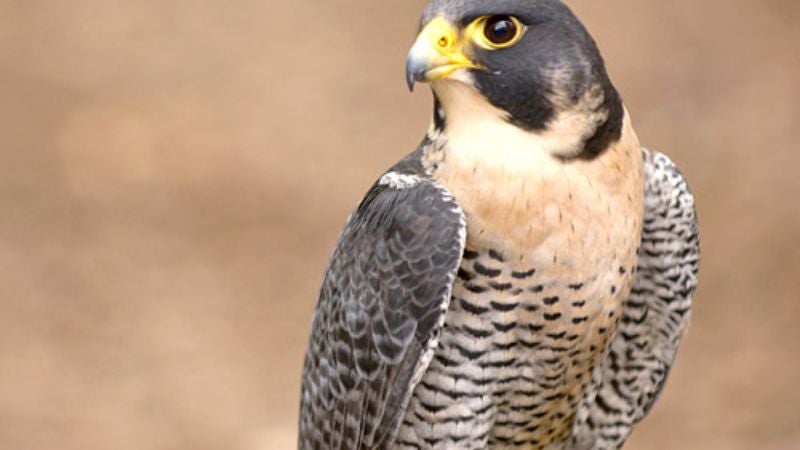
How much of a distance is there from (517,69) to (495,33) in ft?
0.33

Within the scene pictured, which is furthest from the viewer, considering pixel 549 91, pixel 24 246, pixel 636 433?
pixel 24 246

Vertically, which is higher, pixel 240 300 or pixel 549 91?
pixel 240 300

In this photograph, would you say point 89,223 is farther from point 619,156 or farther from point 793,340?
point 619,156

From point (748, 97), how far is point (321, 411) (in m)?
5.52

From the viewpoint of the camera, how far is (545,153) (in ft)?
12.4

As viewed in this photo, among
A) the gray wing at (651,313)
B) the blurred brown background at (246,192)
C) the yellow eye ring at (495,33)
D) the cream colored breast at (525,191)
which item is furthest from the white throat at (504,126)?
the blurred brown background at (246,192)

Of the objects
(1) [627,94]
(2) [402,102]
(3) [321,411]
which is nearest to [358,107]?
(2) [402,102]

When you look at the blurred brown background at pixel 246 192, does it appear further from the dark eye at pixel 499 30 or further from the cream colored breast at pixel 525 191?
the dark eye at pixel 499 30

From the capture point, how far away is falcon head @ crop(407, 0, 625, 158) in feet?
12.0

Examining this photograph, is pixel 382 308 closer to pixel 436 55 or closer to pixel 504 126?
pixel 504 126

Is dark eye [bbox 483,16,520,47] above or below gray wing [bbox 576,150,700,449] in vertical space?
above

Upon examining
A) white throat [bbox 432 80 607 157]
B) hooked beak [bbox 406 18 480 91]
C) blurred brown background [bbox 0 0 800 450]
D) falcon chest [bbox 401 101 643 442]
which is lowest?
falcon chest [bbox 401 101 643 442]

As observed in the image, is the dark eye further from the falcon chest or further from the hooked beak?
the falcon chest

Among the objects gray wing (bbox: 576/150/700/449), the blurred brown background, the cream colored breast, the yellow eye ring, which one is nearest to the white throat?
the cream colored breast
